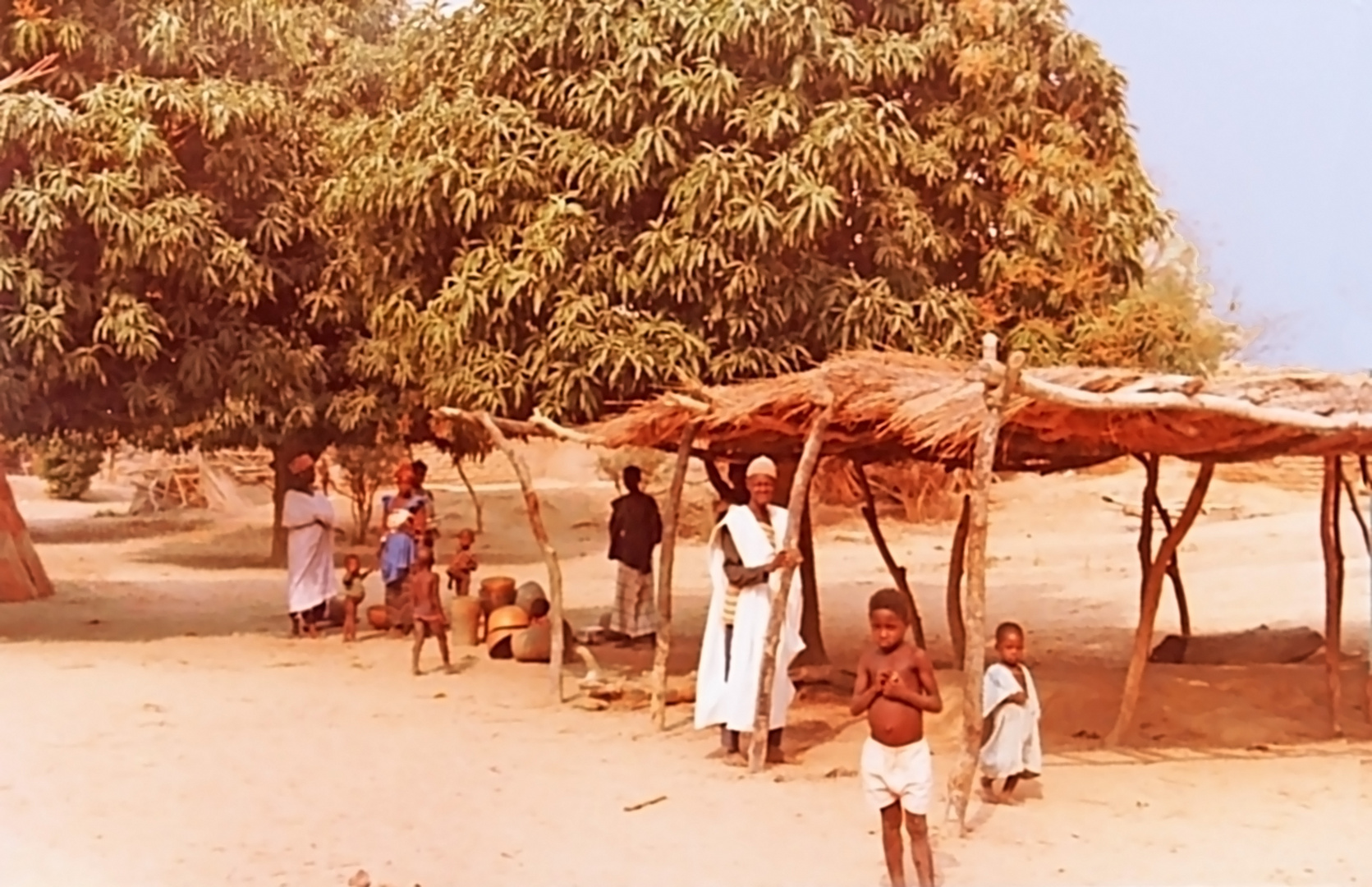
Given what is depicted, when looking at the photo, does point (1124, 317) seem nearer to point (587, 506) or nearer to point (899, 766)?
point (899, 766)

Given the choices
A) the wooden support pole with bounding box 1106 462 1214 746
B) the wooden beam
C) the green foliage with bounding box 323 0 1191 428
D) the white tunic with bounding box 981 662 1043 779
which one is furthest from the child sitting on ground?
the wooden beam

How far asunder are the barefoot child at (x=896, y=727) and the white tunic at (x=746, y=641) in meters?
1.38

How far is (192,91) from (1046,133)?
3.92 metres

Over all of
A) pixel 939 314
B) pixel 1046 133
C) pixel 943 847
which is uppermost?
pixel 1046 133

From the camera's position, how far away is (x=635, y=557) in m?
8.41

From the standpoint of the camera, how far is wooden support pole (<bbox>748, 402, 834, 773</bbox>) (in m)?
5.14

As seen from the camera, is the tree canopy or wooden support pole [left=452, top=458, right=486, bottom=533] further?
wooden support pole [left=452, top=458, right=486, bottom=533]

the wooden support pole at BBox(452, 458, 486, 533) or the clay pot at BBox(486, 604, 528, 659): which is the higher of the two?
the wooden support pole at BBox(452, 458, 486, 533)

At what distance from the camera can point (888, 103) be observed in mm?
6164

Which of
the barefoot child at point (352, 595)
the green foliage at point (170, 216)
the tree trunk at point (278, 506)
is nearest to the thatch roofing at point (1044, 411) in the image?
the green foliage at point (170, 216)

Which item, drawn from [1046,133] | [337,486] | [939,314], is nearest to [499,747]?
[939,314]

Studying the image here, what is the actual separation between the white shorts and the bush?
5.20 meters

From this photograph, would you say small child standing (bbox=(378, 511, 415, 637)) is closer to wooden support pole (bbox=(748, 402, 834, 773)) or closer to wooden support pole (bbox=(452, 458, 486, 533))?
wooden support pole (bbox=(452, 458, 486, 533))

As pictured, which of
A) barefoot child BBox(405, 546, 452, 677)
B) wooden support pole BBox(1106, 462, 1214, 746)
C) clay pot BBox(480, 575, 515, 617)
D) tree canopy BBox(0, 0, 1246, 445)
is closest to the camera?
wooden support pole BBox(1106, 462, 1214, 746)
